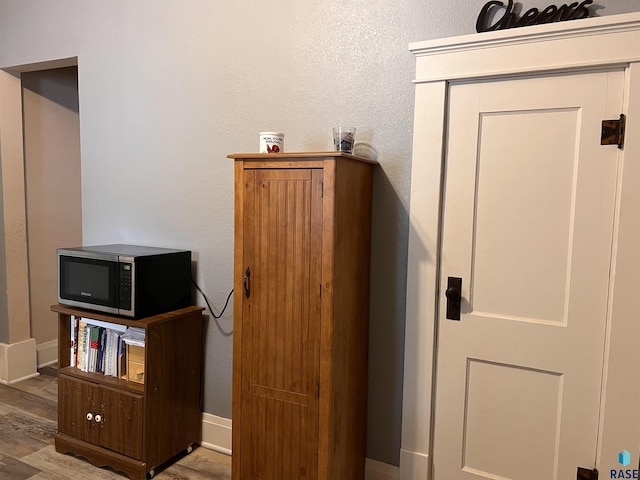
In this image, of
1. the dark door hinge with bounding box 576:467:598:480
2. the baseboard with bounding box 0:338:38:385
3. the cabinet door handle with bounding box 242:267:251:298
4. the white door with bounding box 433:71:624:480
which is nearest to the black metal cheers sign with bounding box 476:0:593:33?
the white door with bounding box 433:71:624:480

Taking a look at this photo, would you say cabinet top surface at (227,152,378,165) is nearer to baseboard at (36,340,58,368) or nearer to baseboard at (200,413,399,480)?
baseboard at (200,413,399,480)

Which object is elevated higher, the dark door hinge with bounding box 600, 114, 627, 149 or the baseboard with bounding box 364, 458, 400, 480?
the dark door hinge with bounding box 600, 114, 627, 149

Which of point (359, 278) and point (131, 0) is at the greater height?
point (131, 0)

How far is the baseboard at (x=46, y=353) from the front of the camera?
3.74m

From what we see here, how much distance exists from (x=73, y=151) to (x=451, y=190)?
10.7 ft

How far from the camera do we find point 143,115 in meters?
2.80

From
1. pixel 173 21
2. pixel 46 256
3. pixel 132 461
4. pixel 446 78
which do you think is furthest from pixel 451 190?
pixel 46 256

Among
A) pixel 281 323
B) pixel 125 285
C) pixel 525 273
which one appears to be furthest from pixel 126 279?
pixel 525 273

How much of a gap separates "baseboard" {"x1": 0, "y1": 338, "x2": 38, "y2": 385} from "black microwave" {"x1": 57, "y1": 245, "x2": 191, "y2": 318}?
4.36 feet

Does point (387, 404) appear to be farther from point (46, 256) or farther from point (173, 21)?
point (46, 256)

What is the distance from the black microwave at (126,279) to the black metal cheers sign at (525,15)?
181cm

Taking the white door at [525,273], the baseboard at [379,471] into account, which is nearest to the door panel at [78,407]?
the baseboard at [379,471]

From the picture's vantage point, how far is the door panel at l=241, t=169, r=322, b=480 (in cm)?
190

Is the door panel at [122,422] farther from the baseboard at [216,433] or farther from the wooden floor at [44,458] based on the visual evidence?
the baseboard at [216,433]
